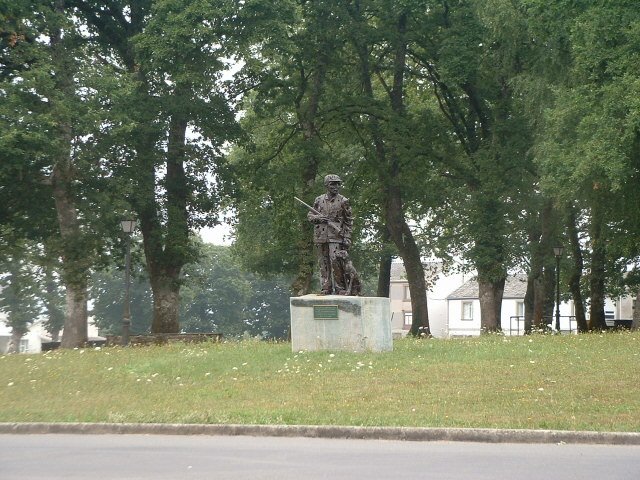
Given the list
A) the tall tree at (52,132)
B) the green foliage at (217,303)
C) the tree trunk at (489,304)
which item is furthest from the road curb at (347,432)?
the green foliage at (217,303)

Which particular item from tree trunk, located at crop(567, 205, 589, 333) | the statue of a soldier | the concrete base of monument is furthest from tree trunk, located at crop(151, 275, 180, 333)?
tree trunk, located at crop(567, 205, 589, 333)

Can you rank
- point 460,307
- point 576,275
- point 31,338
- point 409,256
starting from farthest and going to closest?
point 31,338 → point 460,307 → point 576,275 → point 409,256

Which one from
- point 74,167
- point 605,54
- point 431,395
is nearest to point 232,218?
point 74,167

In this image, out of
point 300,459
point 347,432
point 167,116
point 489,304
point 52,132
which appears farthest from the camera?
point 489,304

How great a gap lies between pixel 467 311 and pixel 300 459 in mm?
104539

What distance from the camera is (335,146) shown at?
49.5 metres

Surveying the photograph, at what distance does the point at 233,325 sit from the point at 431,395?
92066mm

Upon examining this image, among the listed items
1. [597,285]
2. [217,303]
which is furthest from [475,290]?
[597,285]

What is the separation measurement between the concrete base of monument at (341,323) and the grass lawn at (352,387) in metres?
0.59

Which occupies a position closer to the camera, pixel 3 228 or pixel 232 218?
pixel 3 228

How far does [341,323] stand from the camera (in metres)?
23.2

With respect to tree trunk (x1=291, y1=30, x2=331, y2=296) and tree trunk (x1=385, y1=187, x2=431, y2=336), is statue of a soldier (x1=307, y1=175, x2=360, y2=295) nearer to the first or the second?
tree trunk (x1=291, y1=30, x2=331, y2=296)

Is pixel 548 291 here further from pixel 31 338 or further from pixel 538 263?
pixel 31 338

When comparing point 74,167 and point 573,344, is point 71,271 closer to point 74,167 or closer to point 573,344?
point 74,167
